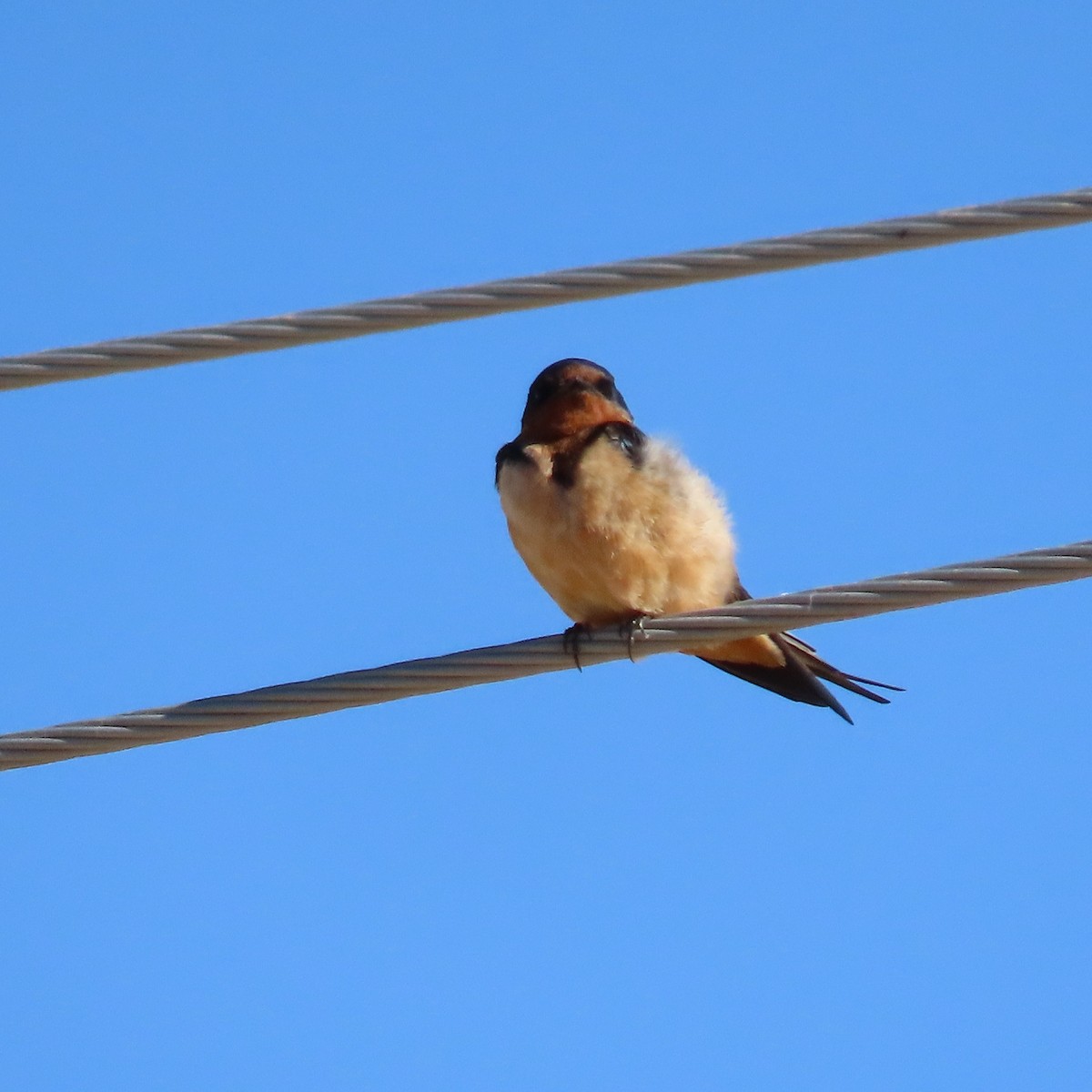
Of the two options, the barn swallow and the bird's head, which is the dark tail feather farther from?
the bird's head

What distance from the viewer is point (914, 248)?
3391 mm

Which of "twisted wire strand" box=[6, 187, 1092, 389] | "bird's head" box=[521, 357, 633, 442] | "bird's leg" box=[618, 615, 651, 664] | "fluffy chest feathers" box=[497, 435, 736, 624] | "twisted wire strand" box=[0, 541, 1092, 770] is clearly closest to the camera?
"twisted wire strand" box=[0, 541, 1092, 770]

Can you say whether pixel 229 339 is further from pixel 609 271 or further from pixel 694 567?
pixel 694 567

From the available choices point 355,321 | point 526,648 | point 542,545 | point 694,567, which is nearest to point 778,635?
point 694,567

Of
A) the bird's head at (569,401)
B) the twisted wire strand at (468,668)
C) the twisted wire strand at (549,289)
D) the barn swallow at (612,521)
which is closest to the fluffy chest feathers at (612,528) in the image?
the barn swallow at (612,521)

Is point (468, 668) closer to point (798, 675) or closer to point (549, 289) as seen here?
point (549, 289)

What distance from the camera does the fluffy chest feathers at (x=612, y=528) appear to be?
4.63 m

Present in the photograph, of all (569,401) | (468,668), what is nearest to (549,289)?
(468,668)

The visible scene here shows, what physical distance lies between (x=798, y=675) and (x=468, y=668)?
6.39 feet

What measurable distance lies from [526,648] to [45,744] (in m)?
0.89

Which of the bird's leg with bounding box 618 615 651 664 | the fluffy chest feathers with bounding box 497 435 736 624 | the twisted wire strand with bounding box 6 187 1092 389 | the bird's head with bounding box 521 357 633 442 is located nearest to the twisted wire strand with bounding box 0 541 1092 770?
the bird's leg with bounding box 618 615 651 664

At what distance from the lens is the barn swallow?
4637 millimetres

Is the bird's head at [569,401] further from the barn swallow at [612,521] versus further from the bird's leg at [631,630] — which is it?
the bird's leg at [631,630]

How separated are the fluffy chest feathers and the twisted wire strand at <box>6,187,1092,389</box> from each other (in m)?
1.28
